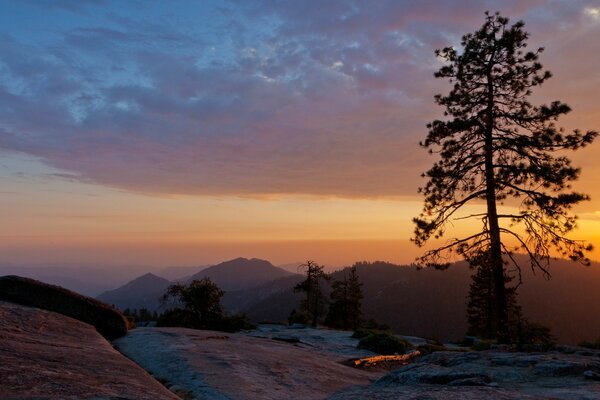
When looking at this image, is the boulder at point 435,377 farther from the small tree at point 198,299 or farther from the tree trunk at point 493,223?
the small tree at point 198,299

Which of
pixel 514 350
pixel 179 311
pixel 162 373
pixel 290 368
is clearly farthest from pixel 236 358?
pixel 179 311

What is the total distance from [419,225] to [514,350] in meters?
9.64

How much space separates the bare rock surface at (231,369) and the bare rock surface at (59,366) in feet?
4.09

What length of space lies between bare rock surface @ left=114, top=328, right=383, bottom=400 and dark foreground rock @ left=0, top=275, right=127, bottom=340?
824mm

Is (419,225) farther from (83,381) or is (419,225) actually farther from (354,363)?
(83,381)

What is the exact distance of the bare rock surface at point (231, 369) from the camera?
887 centimetres

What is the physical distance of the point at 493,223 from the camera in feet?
68.3

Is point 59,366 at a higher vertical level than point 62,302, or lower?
lower

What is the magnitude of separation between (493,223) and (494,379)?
13.0 metres

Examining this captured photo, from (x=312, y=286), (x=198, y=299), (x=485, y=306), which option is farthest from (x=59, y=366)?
(x=485, y=306)

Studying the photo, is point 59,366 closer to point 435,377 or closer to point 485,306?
point 435,377

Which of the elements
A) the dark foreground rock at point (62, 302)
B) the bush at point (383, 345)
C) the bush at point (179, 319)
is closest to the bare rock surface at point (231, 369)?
the dark foreground rock at point (62, 302)

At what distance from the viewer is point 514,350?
1305 cm

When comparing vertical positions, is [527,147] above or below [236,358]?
above
